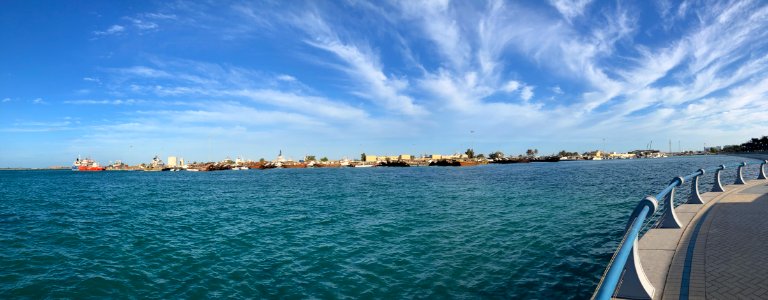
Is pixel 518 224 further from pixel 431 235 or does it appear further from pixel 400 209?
pixel 400 209

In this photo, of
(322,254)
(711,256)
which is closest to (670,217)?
(711,256)

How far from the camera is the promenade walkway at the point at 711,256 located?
5.88 metres

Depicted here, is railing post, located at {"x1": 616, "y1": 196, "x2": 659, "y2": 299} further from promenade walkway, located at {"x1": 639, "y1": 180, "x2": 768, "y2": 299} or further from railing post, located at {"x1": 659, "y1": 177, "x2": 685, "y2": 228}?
railing post, located at {"x1": 659, "y1": 177, "x2": 685, "y2": 228}

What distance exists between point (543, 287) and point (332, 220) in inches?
570

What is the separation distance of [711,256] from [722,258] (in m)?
0.17

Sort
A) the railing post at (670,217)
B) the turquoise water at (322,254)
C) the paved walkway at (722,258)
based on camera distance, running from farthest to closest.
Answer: the turquoise water at (322,254), the railing post at (670,217), the paved walkway at (722,258)

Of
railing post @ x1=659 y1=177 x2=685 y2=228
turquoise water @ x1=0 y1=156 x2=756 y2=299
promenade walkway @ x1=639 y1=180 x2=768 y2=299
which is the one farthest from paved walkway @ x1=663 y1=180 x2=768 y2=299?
turquoise water @ x1=0 y1=156 x2=756 y2=299

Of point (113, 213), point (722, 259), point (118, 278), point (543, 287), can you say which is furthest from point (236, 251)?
point (113, 213)

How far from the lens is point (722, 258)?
733cm

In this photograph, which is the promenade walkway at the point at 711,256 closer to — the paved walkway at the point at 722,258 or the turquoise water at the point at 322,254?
the paved walkway at the point at 722,258

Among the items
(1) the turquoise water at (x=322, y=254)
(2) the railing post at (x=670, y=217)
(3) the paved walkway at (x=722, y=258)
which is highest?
(2) the railing post at (x=670, y=217)

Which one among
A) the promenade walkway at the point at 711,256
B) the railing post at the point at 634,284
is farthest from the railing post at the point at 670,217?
the railing post at the point at 634,284

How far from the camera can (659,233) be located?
31.1 ft

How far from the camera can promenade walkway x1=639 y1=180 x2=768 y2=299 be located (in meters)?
5.88
